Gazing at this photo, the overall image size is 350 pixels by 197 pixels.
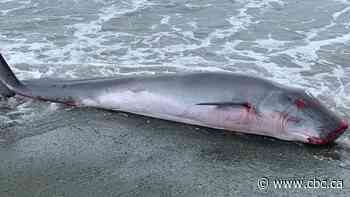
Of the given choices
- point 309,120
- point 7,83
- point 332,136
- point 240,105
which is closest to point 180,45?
point 7,83

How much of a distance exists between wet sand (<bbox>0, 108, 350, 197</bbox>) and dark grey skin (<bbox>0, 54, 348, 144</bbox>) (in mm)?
135

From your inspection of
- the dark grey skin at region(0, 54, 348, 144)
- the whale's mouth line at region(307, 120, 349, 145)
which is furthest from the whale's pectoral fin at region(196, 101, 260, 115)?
the whale's mouth line at region(307, 120, 349, 145)

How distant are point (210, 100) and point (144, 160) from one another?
4.06 ft

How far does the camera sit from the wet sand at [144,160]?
504 centimetres

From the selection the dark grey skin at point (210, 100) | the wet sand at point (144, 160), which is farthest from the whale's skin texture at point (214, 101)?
the wet sand at point (144, 160)

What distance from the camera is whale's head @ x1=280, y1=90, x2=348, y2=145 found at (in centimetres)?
586

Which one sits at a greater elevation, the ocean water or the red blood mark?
the red blood mark

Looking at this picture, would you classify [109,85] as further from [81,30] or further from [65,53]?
[81,30]

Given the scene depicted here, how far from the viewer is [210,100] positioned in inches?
251

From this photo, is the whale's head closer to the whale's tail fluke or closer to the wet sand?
the wet sand

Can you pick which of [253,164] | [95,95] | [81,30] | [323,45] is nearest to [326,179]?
[253,164]

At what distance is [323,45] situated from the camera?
32.3ft

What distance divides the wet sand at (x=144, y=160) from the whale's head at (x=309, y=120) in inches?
5.2

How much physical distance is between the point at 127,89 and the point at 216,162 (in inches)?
71.6
